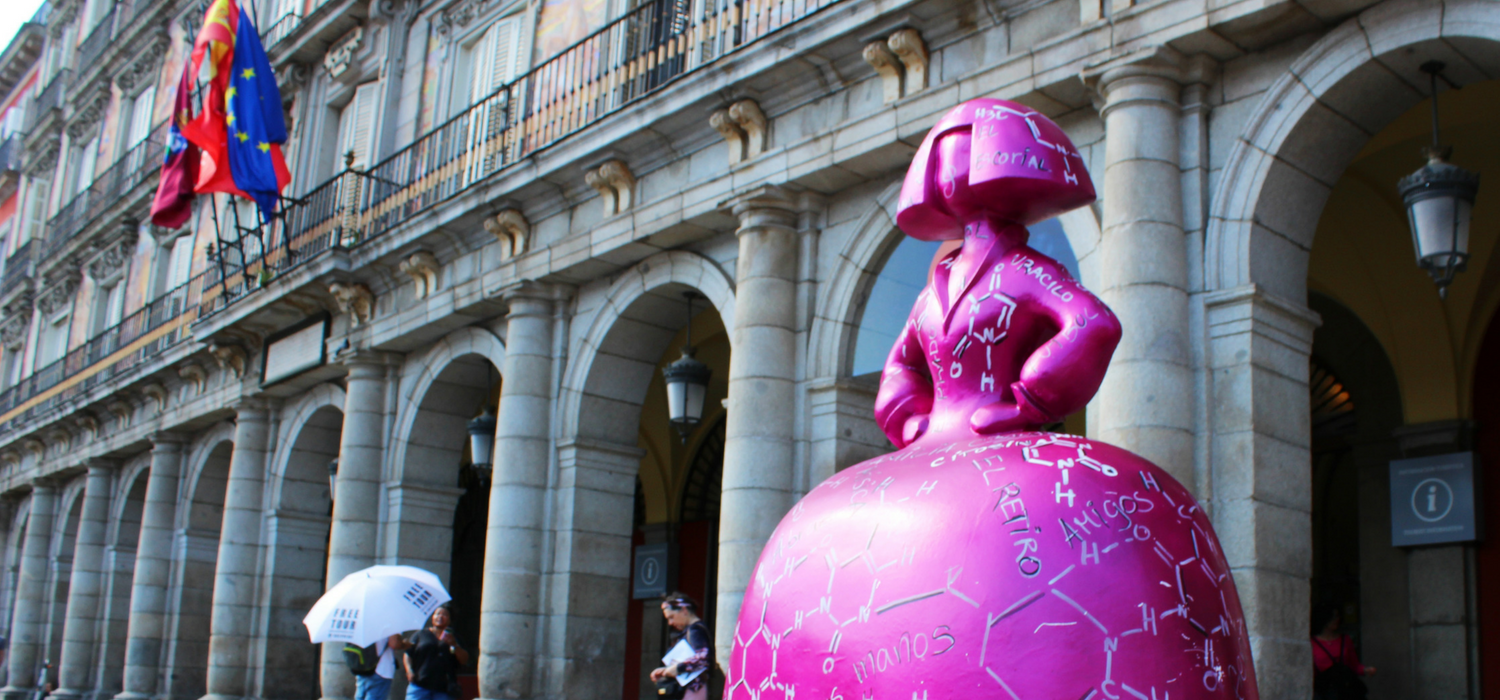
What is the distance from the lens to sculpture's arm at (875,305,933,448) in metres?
3.10

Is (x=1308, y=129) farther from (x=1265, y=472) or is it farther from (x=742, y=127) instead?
(x=742, y=127)

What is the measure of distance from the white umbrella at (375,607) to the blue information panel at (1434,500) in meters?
6.43

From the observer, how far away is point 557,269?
10.6 m

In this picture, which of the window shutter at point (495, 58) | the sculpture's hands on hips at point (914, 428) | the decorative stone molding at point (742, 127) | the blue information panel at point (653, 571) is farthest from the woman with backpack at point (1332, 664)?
the window shutter at point (495, 58)

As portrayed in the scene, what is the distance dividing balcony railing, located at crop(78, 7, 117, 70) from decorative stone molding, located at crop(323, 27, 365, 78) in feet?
42.7

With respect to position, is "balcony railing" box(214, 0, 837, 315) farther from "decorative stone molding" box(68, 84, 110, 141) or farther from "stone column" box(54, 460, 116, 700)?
"decorative stone molding" box(68, 84, 110, 141)

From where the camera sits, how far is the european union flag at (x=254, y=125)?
14414 mm

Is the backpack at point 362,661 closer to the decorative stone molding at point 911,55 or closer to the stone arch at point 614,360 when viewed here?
the stone arch at point 614,360

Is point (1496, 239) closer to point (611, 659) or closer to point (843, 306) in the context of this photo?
point (843, 306)

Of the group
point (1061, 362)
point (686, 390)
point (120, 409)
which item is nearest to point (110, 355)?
point (120, 409)

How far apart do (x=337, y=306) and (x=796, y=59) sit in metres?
7.35

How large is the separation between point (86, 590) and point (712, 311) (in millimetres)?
13988

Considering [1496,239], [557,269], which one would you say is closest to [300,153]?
[557,269]

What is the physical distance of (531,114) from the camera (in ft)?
38.3
